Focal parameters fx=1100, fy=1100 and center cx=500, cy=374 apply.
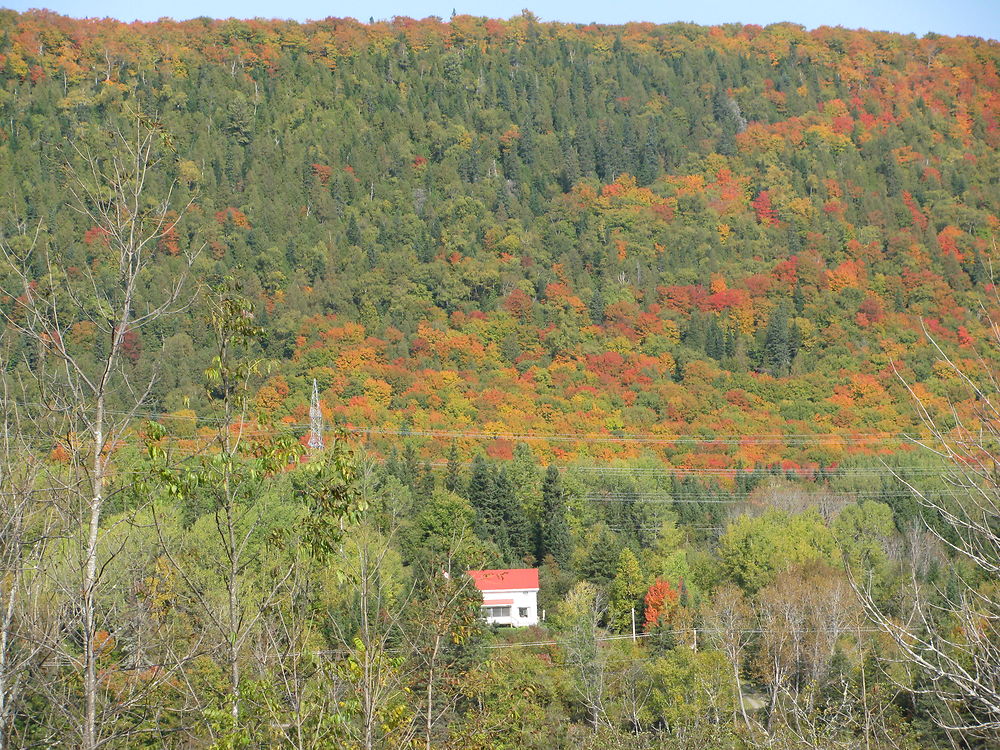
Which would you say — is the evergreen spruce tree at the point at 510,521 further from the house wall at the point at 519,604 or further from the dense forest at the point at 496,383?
the house wall at the point at 519,604

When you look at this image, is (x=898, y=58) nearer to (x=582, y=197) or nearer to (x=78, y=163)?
(x=582, y=197)

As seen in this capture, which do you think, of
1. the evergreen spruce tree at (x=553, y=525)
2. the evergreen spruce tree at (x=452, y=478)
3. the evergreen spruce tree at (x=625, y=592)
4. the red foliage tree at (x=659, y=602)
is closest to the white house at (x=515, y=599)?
the evergreen spruce tree at (x=625, y=592)

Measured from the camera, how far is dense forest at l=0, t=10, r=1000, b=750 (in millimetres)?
7277

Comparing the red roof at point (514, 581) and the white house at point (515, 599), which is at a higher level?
the red roof at point (514, 581)

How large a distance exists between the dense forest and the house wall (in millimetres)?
665

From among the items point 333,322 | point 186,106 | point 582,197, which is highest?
point 186,106

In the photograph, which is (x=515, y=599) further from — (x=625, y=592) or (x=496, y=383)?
(x=496, y=383)

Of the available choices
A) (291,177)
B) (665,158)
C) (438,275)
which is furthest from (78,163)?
(665,158)

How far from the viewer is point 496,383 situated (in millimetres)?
64500

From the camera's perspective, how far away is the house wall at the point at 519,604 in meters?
35.2

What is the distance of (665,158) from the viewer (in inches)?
3760

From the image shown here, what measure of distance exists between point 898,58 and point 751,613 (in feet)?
302

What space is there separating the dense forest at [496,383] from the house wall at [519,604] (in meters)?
0.67

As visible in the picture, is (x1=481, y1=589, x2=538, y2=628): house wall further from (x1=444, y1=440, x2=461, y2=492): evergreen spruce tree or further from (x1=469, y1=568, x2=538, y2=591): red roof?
(x1=444, y1=440, x2=461, y2=492): evergreen spruce tree
